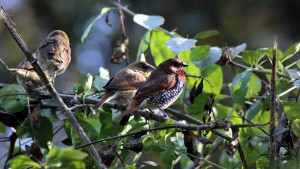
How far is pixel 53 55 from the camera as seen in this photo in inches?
189

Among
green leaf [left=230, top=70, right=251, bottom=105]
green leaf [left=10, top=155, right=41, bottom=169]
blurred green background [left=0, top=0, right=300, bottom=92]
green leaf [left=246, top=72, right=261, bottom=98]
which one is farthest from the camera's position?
blurred green background [left=0, top=0, right=300, bottom=92]

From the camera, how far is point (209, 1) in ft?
28.1

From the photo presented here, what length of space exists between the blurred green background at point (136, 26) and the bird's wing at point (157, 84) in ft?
12.3

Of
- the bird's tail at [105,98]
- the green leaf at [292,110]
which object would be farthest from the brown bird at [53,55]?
the green leaf at [292,110]

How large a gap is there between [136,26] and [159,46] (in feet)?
15.1

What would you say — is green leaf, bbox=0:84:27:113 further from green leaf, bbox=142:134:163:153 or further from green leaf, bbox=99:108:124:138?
green leaf, bbox=142:134:163:153

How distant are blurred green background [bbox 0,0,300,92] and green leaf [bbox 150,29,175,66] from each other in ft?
11.7

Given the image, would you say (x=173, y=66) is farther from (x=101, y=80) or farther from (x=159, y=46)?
(x=101, y=80)

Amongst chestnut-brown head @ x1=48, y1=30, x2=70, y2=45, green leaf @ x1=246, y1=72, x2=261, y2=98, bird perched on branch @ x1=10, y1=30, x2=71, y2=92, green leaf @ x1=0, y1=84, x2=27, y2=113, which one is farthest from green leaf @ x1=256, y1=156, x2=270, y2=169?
chestnut-brown head @ x1=48, y1=30, x2=70, y2=45

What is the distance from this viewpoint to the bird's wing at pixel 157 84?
4.20m

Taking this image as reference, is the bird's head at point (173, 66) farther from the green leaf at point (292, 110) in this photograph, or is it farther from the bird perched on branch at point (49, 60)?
the green leaf at point (292, 110)

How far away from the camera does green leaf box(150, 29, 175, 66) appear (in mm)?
4523

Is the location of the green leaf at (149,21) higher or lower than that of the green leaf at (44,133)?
higher

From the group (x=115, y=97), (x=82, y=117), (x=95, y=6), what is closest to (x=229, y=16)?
(x=95, y=6)
